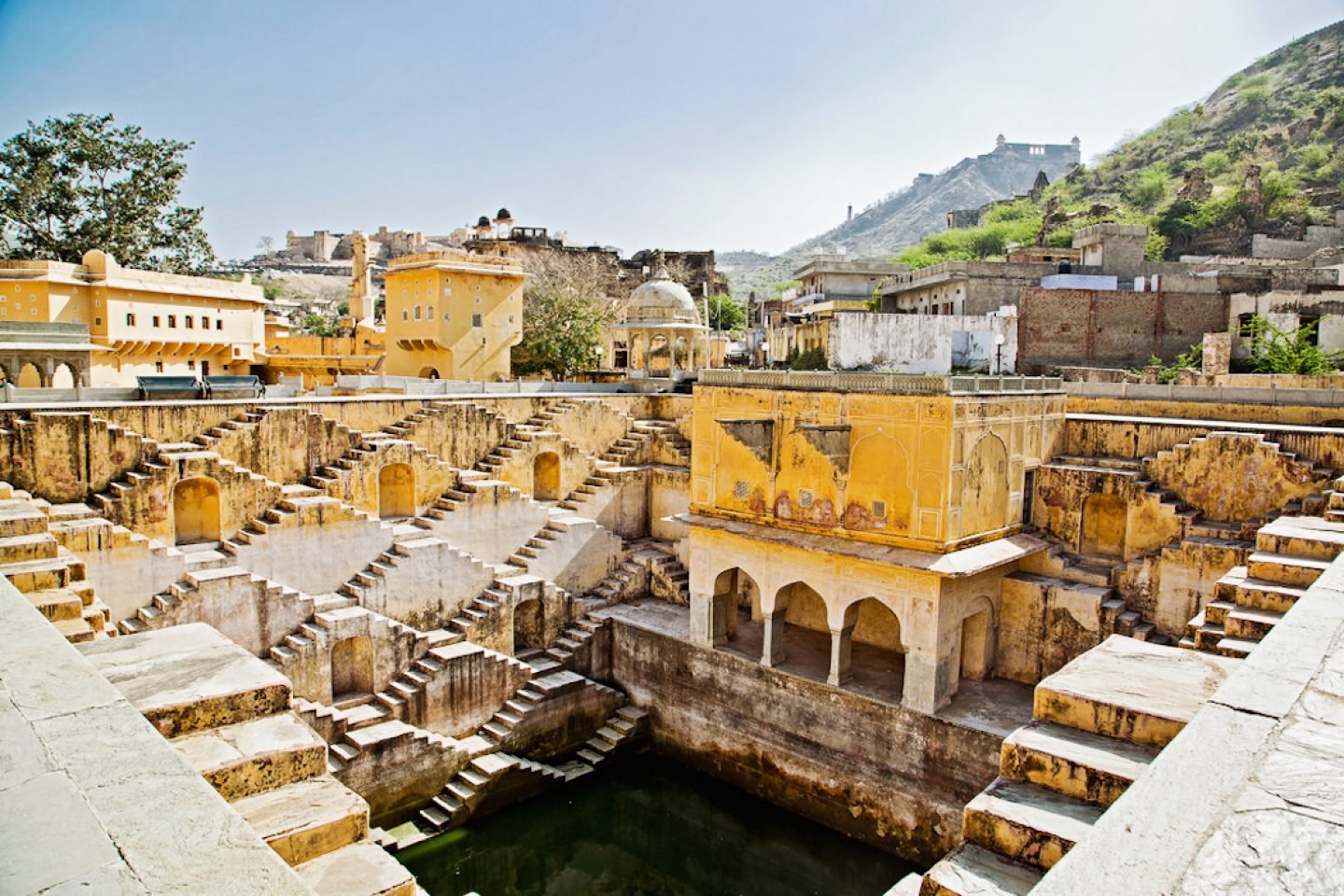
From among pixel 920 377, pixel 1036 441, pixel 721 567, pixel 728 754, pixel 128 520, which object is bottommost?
pixel 728 754

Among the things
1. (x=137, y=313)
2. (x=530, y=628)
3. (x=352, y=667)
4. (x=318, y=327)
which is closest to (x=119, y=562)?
(x=352, y=667)

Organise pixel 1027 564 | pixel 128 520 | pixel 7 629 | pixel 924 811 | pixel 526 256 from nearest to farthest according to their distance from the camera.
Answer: pixel 7 629 → pixel 924 811 → pixel 128 520 → pixel 1027 564 → pixel 526 256

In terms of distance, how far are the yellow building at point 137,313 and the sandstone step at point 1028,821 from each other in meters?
26.9

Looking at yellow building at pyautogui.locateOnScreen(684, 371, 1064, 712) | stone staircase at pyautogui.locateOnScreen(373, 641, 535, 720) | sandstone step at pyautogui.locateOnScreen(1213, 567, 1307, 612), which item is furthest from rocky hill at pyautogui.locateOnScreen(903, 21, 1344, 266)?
sandstone step at pyautogui.locateOnScreen(1213, 567, 1307, 612)

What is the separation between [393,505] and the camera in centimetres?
2012

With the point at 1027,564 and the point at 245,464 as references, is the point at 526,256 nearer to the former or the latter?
the point at 245,464

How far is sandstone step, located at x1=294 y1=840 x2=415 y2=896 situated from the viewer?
13.5 ft

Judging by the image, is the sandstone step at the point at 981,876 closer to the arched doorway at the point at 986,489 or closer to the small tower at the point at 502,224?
the arched doorway at the point at 986,489

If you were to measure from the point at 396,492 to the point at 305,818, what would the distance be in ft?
53.8

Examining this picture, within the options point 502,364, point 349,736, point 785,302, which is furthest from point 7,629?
point 785,302

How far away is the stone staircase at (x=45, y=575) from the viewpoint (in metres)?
6.38

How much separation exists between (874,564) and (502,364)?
1989 cm

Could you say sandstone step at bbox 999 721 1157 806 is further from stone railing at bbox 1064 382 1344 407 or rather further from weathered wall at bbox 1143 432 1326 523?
stone railing at bbox 1064 382 1344 407

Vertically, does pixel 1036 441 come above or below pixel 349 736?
above
